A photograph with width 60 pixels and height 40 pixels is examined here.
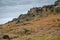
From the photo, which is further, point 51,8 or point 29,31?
point 51,8

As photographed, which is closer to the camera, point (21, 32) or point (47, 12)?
point (21, 32)

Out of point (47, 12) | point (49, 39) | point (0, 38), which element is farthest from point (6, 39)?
point (47, 12)

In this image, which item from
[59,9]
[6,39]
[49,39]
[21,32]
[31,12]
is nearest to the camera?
[49,39]

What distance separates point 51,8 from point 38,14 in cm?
516

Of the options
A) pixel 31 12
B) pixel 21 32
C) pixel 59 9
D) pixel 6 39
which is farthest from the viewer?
pixel 31 12

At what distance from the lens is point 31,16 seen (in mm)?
77750

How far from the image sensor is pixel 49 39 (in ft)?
105

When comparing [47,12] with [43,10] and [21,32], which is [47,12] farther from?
[21,32]

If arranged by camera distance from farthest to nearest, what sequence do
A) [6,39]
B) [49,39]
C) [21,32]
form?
1. [21,32]
2. [6,39]
3. [49,39]

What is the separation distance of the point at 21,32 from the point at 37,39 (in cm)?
1400

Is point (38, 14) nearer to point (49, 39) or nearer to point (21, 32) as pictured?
point (21, 32)

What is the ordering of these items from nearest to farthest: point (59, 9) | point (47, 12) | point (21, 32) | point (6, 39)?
point (6, 39) → point (21, 32) → point (59, 9) → point (47, 12)

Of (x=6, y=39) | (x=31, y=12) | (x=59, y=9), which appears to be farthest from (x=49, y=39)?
(x=31, y=12)

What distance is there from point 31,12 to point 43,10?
5527 mm
